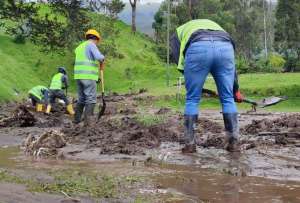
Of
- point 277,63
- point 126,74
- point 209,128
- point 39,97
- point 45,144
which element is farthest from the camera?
point 277,63

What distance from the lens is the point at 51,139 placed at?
8.56m

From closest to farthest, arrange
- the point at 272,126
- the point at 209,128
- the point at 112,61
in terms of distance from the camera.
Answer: the point at 272,126 < the point at 209,128 < the point at 112,61

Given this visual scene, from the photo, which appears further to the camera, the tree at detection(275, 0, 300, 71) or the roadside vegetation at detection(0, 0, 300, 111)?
the tree at detection(275, 0, 300, 71)


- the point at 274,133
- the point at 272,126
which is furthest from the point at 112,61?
the point at 274,133

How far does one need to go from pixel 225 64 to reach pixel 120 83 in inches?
1222

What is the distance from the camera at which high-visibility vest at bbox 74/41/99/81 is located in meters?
11.4

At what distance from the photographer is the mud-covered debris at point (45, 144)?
25.9ft

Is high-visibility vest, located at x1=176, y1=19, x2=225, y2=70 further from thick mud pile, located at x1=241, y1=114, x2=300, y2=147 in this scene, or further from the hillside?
the hillside

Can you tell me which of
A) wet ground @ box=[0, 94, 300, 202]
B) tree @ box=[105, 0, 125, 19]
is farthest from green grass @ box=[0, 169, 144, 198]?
tree @ box=[105, 0, 125, 19]

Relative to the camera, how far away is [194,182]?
19.0 ft

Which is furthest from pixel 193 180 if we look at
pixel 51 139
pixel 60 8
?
pixel 60 8

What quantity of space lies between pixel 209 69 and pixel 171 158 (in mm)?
1268

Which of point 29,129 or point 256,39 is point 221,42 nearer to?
point 29,129

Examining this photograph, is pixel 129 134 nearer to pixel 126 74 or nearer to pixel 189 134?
pixel 189 134
